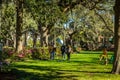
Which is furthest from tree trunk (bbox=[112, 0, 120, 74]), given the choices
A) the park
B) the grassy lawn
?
the grassy lawn

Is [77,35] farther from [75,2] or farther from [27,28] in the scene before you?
[75,2]

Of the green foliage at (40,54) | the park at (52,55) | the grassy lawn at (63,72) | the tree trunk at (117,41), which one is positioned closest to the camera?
the grassy lawn at (63,72)

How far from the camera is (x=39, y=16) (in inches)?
1390

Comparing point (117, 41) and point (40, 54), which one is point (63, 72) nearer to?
point (117, 41)

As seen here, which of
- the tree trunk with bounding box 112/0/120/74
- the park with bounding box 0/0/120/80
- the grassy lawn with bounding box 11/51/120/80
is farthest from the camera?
the tree trunk with bounding box 112/0/120/74

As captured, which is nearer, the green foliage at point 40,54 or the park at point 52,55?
the park at point 52,55

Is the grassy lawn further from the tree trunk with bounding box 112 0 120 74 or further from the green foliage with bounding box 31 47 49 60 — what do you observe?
Answer: the green foliage with bounding box 31 47 49 60

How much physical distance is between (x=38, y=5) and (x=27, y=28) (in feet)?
143

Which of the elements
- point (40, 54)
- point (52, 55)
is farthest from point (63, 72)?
point (40, 54)

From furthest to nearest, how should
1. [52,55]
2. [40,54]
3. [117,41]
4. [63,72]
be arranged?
[40,54] → [52,55] → [63,72] → [117,41]

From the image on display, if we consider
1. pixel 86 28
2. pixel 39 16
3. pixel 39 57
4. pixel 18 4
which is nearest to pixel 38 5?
pixel 39 16

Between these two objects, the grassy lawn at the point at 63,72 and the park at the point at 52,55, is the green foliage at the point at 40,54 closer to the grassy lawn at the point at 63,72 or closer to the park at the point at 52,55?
the park at the point at 52,55

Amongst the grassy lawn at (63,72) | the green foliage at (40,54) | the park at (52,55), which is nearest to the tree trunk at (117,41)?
the park at (52,55)

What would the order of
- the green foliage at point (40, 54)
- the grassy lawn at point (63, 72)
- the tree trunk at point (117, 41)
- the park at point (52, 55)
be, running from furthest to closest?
the green foliage at point (40, 54) < the tree trunk at point (117, 41) < the park at point (52, 55) < the grassy lawn at point (63, 72)
